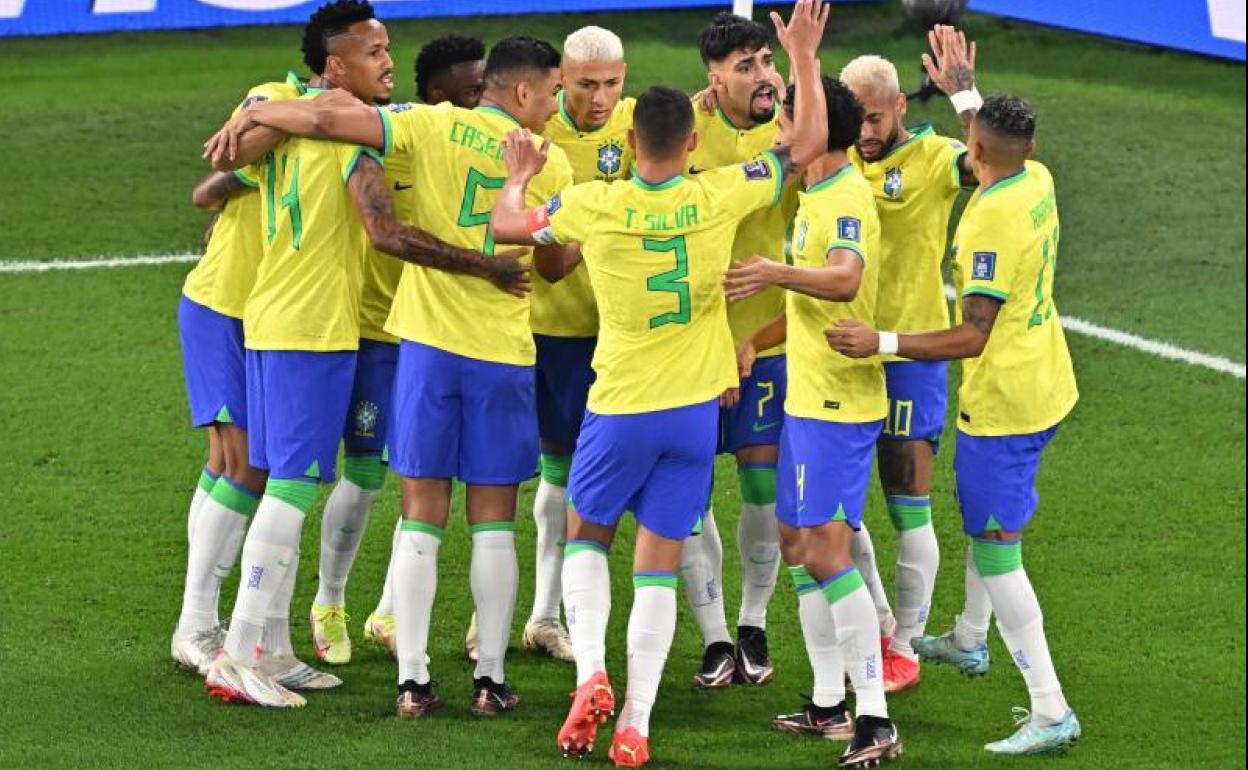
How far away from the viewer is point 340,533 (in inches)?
314

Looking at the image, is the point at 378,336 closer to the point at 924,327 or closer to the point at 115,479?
the point at 924,327

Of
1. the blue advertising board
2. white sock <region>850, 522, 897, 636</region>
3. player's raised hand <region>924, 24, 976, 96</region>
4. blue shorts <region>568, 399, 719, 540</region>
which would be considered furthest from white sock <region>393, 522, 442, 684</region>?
the blue advertising board

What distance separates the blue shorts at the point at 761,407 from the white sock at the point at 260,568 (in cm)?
164

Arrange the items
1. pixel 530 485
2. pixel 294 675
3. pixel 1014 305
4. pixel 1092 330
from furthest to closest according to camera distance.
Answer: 1. pixel 1092 330
2. pixel 530 485
3. pixel 294 675
4. pixel 1014 305

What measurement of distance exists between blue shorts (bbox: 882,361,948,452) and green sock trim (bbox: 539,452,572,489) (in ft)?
3.99

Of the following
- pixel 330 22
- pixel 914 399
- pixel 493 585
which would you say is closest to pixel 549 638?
pixel 493 585

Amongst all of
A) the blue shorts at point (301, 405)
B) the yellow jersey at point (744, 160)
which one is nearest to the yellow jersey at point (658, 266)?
the yellow jersey at point (744, 160)

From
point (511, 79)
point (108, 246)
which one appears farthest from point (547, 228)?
point (108, 246)

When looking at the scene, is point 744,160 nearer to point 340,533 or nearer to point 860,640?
point 860,640

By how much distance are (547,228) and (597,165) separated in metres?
1.12

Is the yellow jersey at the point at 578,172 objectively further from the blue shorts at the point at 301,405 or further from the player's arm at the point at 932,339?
the player's arm at the point at 932,339

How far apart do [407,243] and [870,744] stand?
2.21 metres

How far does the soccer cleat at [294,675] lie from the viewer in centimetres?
757

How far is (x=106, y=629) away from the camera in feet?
26.7
